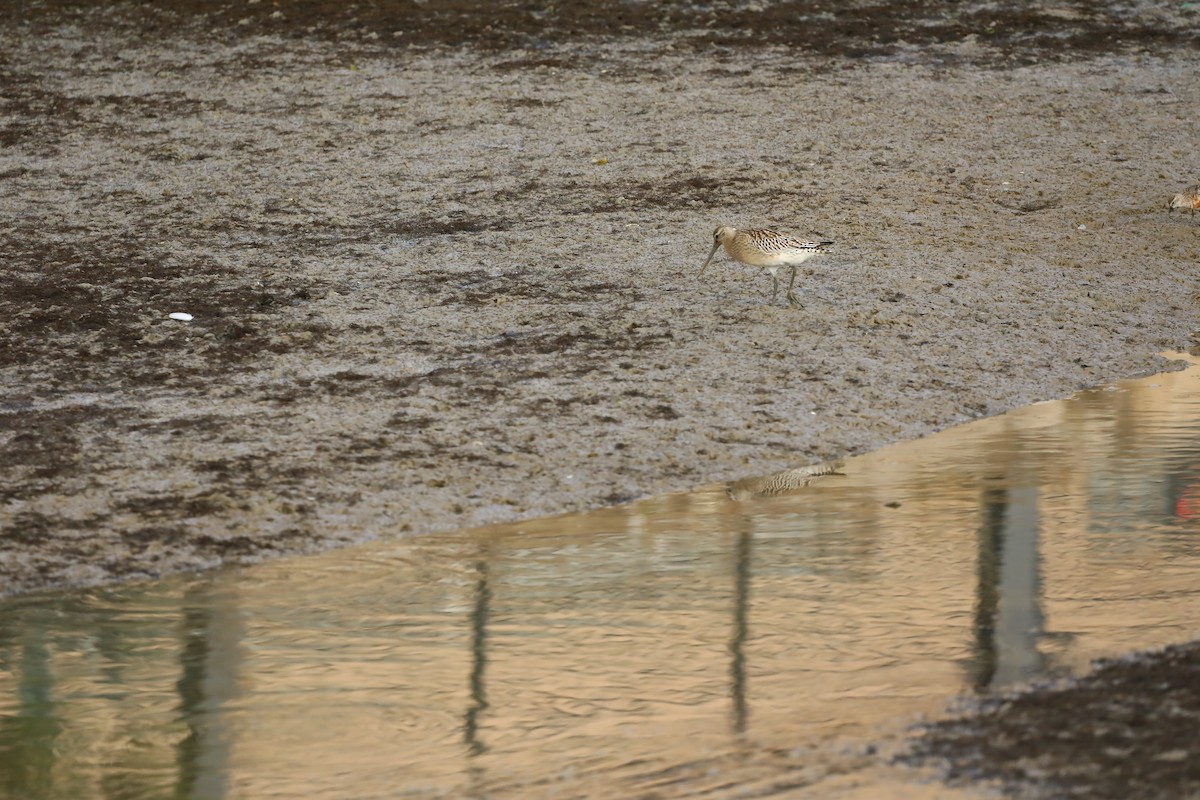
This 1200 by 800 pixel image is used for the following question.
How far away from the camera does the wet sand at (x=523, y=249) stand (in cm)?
598

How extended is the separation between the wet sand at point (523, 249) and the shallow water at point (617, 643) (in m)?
0.34

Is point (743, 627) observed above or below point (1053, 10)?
below

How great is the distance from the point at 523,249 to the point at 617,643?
473cm

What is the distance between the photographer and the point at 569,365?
7.14 metres

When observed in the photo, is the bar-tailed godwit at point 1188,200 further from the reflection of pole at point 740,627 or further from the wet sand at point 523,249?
the reflection of pole at point 740,627

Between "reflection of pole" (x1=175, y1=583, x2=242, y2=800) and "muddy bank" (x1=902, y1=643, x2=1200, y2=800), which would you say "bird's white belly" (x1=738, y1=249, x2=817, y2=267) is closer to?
"reflection of pole" (x1=175, y1=583, x2=242, y2=800)

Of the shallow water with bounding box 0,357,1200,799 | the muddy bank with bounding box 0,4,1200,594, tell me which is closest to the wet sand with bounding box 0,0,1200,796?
the muddy bank with bounding box 0,4,1200,594

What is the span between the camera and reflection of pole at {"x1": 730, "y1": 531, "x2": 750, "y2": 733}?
4153 millimetres

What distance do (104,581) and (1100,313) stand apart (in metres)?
5.03

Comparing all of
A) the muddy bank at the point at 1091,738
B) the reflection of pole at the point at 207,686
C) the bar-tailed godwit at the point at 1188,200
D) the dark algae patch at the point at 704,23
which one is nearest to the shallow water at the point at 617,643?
the reflection of pole at the point at 207,686

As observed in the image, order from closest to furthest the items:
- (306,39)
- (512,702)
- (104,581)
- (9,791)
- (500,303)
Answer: (9,791) < (512,702) < (104,581) < (500,303) < (306,39)

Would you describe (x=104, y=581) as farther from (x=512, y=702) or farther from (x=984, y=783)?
(x=984, y=783)

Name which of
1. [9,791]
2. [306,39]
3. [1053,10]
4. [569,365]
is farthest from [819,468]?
[1053,10]

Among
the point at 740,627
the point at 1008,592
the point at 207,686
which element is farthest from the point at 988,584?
the point at 207,686
